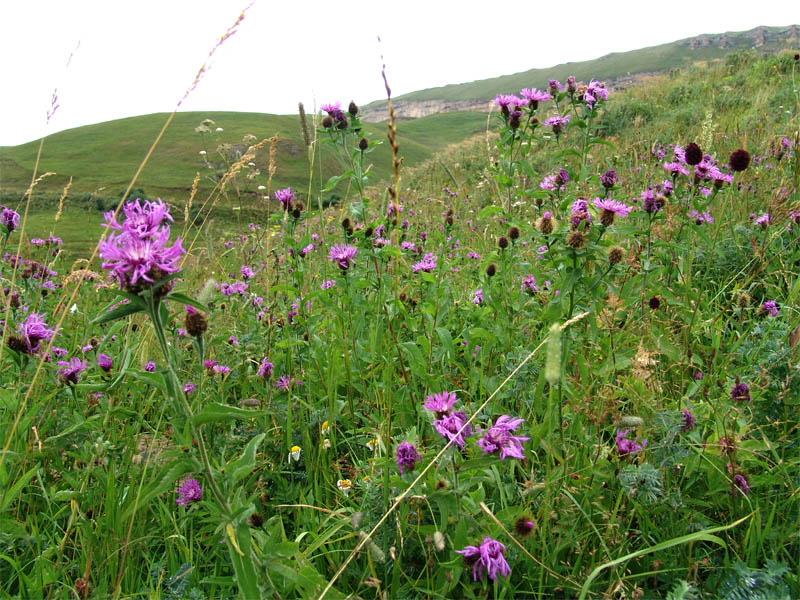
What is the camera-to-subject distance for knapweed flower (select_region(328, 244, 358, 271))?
2377 millimetres

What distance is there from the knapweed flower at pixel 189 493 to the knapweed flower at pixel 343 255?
1.19m

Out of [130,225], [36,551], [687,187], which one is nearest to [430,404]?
[130,225]

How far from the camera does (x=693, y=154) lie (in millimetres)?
2490

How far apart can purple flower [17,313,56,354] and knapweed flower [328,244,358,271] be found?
1.21 m

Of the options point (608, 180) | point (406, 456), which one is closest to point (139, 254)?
point (406, 456)

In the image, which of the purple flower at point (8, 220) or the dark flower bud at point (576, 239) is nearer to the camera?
the dark flower bud at point (576, 239)

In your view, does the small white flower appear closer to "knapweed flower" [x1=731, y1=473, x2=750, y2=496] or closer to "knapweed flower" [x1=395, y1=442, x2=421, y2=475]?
"knapweed flower" [x1=395, y1=442, x2=421, y2=475]

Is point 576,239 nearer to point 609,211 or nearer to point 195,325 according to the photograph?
point 609,211

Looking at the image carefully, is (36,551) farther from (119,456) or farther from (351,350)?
(351,350)

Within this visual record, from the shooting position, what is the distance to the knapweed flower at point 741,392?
5.07 feet

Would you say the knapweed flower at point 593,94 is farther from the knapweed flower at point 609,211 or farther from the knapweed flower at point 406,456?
the knapweed flower at point 406,456

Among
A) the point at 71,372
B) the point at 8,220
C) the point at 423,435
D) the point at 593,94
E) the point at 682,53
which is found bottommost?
the point at 423,435

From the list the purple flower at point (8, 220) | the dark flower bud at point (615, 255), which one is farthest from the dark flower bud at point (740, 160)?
the purple flower at point (8, 220)

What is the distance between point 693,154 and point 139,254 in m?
2.70
